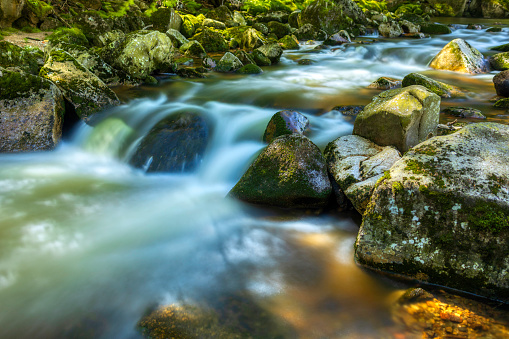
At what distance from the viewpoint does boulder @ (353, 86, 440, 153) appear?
4430 millimetres

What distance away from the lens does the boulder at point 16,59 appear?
311 inches

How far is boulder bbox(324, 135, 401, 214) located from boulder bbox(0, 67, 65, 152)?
15.9 ft

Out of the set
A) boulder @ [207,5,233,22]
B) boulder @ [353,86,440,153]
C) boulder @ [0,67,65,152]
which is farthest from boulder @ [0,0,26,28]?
boulder @ [353,86,440,153]

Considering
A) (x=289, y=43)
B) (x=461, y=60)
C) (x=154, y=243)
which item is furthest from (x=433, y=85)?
(x=289, y=43)

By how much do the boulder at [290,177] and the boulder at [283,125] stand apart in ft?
3.56

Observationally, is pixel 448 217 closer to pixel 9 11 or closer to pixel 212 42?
pixel 212 42

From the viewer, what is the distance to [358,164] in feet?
14.0

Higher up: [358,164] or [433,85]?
[433,85]

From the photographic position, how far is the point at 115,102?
734cm

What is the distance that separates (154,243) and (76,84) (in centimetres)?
461

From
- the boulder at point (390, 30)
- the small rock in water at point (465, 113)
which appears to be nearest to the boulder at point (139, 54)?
the small rock in water at point (465, 113)

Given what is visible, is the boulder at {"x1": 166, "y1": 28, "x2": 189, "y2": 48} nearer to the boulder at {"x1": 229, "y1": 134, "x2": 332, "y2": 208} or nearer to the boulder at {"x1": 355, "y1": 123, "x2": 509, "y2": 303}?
the boulder at {"x1": 229, "y1": 134, "x2": 332, "y2": 208}

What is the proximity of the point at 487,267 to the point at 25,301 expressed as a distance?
12.6ft

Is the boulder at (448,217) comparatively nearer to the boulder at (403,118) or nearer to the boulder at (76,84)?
the boulder at (403,118)
